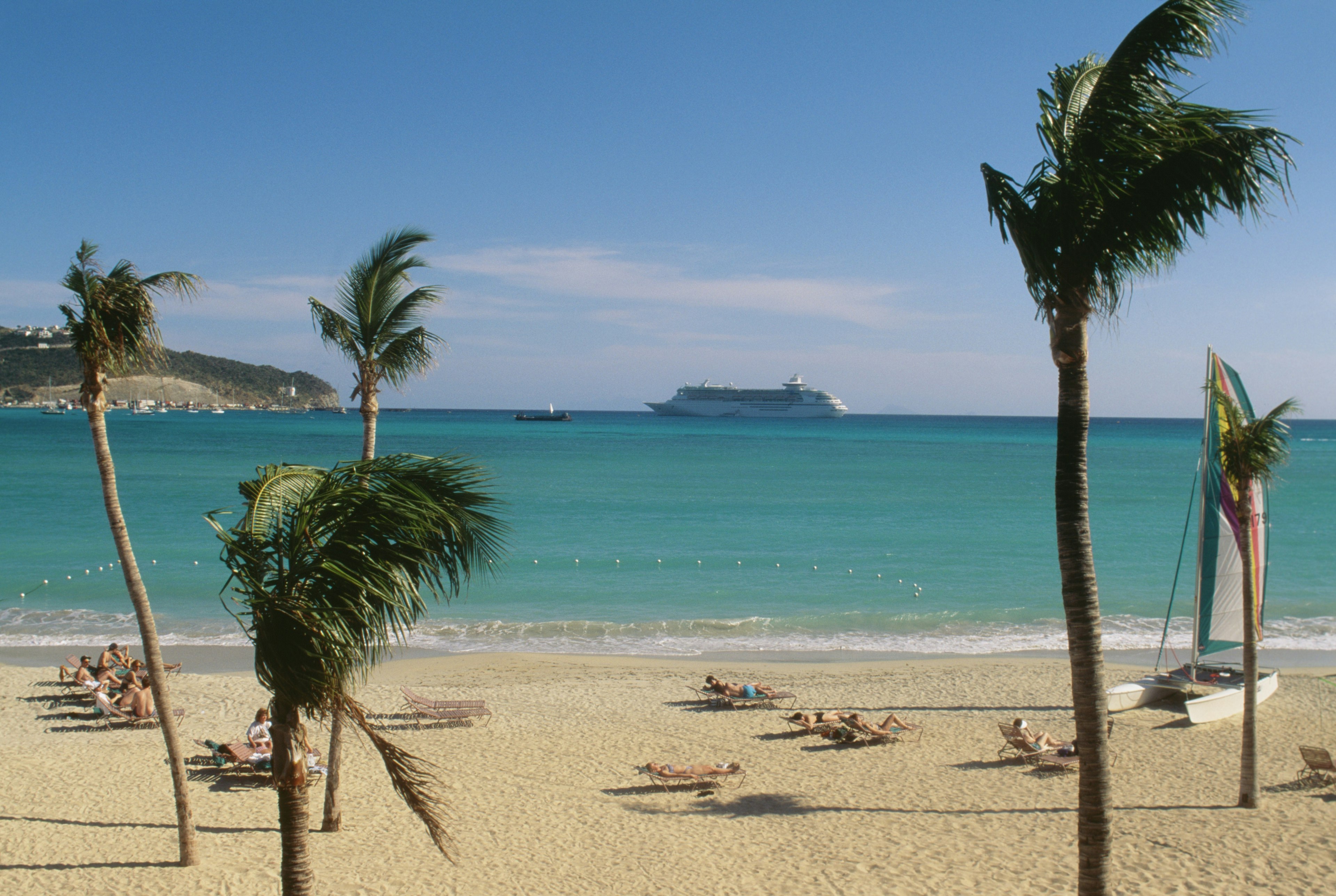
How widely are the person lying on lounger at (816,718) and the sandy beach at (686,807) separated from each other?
0.22 metres

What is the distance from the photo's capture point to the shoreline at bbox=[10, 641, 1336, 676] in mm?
16219

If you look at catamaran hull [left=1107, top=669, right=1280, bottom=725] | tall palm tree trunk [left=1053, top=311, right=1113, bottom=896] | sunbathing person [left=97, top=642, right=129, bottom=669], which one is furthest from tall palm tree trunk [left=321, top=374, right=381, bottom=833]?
catamaran hull [left=1107, top=669, right=1280, bottom=725]

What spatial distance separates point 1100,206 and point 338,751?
7.45 metres

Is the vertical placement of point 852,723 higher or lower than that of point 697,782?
higher

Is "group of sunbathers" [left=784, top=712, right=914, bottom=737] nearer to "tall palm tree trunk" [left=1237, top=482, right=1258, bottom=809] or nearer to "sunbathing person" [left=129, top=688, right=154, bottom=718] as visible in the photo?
"tall palm tree trunk" [left=1237, top=482, right=1258, bottom=809]

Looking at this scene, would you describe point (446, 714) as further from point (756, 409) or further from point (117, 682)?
point (756, 409)

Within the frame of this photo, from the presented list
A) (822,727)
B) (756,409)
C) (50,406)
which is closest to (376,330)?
(822,727)

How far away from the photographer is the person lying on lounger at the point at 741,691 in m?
13.3

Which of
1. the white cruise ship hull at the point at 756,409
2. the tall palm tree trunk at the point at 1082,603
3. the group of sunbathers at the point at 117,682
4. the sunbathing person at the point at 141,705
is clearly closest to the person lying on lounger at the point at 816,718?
the tall palm tree trunk at the point at 1082,603

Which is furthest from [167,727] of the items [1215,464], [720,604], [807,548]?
[807,548]

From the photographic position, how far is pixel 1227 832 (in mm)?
8219

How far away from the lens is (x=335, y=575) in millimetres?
4156

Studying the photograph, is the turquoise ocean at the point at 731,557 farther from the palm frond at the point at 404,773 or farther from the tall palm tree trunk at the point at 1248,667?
the tall palm tree trunk at the point at 1248,667

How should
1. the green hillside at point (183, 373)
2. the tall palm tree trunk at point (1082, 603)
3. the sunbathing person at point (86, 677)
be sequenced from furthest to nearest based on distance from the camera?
the green hillside at point (183, 373), the sunbathing person at point (86, 677), the tall palm tree trunk at point (1082, 603)
